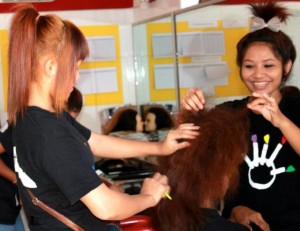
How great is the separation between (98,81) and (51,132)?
2.29 metres

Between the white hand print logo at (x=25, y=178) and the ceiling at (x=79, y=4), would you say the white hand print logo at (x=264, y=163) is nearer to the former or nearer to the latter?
the white hand print logo at (x=25, y=178)

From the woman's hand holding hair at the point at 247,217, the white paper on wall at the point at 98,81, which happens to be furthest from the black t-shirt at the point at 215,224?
the white paper on wall at the point at 98,81

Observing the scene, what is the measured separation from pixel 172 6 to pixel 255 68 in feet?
4.36

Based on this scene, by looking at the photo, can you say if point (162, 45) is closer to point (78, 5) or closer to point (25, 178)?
point (78, 5)

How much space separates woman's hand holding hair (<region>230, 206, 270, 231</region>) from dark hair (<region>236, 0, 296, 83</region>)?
1.45 feet

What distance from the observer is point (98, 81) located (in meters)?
3.35

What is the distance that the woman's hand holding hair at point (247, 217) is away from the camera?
141 cm

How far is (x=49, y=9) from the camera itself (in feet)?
10.6

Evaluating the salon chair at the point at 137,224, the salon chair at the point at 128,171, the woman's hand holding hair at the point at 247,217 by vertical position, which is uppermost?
the salon chair at the point at 137,224

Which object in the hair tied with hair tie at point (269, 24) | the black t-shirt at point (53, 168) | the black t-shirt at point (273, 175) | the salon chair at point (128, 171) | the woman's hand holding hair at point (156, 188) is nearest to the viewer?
the black t-shirt at point (53, 168)

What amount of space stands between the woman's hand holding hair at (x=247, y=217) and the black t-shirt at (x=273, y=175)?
0.02 m

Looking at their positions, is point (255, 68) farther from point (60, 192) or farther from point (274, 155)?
point (60, 192)

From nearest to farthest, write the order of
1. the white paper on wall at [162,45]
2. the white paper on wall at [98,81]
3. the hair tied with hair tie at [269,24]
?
1. the hair tied with hair tie at [269,24]
2. the white paper on wall at [162,45]
3. the white paper on wall at [98,81]

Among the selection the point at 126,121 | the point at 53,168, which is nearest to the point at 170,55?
the point at 126,121
